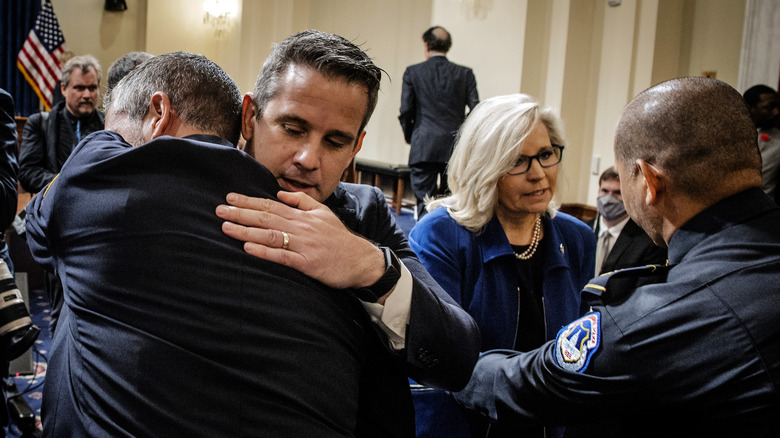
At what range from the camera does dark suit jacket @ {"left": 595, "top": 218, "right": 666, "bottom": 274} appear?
2826 mm

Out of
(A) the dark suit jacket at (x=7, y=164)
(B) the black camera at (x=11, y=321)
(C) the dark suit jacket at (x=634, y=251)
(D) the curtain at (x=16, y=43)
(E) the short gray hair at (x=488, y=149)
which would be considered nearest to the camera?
(B) the black camera at (x=11, y=321)

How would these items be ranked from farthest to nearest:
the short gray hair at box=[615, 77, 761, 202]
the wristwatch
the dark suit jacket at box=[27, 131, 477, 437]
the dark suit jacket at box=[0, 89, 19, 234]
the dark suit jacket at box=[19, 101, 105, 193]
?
the dark suit jacket at box=[19, 101, 105, 193] → the dark suit jacket at box=[0, 89, 19, 234] → the short gray hair at box=[615, 77, 761, 202] → the wristwatch → the dark suit jacket at box=[27, 131, 477, 437]

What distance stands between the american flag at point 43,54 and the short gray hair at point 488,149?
6.76 metres

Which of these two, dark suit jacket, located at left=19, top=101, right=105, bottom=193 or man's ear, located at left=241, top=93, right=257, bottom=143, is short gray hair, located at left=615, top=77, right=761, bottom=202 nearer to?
man's ear, located at left=241, top=93, right=257, bottom=143

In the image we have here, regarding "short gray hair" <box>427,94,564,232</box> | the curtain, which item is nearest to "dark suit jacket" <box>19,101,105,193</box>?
"short gray hair" <box>427,94,564,232</box>

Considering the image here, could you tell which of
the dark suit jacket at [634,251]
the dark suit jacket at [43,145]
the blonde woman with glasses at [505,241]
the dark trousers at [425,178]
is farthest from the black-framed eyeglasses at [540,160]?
the dark trousers at [425,178]

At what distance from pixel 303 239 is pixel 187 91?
0.37 m

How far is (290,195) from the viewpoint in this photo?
104 cm

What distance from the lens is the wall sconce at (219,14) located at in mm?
8562

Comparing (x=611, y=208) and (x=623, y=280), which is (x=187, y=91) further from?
(x=611, y=208)

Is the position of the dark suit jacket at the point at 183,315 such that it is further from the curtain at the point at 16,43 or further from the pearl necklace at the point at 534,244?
the curtain at the point at 16,43

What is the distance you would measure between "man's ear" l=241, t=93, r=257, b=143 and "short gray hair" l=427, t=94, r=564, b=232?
77cm

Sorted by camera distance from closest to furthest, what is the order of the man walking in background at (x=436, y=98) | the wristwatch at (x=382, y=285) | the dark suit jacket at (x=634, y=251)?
the wristwatch at (x=382, y=285)
the dark suit jacket at (x=634, y=251)
the man walking in background at (x=436, y=98)

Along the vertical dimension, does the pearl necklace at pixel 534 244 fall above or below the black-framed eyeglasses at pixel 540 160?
below
